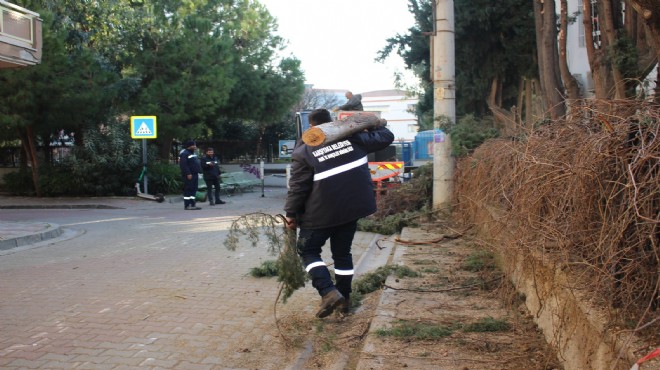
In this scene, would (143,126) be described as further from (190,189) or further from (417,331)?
(417,331)

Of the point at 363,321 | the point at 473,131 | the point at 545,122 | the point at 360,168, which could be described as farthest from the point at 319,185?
the point at 473,131

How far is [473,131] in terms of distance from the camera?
10141mm

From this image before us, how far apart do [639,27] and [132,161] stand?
51.8 ft

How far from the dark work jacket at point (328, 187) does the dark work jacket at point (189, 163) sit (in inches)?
459

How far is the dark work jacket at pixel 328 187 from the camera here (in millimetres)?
5039

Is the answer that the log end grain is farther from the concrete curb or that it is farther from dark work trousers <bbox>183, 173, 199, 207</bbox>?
dark work trousers <bbox>183, 173, 199, 207</bbox>

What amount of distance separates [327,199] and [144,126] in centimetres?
1419

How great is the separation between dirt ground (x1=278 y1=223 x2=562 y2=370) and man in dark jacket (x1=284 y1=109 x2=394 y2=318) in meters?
0.32

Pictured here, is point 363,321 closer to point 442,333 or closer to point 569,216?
point 442,333

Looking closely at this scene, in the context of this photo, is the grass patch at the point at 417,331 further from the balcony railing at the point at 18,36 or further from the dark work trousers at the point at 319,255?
the balcony railing at the point at 18,36

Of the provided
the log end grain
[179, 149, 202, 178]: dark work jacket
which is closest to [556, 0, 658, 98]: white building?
[179, 149, 202, 178]: dark work jacket

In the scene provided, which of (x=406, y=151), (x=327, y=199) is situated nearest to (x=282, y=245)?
(x=327, y=199)

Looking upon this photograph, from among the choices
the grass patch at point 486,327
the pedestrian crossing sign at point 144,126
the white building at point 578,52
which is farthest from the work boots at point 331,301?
the pedestrian crossing sign at point 144,126

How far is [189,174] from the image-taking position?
1625cm
